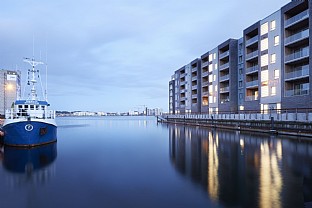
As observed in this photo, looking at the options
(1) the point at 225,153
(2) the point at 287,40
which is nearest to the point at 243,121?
(2) the point at 287,40

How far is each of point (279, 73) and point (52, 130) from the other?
35.9 metres

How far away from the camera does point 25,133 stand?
20.8m

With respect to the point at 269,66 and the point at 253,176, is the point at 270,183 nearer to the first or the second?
the point at 253,176

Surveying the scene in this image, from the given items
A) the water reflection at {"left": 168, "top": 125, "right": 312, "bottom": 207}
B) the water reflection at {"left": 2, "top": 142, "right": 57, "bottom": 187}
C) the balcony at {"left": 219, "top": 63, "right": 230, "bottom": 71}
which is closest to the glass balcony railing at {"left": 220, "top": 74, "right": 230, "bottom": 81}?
the balcony at {"left": 219, "top": 63, "right": 230, "bottom": 71}

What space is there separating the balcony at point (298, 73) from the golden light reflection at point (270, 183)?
84.4ft

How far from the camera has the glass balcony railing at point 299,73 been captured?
35.1m

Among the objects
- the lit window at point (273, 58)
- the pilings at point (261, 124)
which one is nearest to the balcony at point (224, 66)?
the pilings at point (261, 124)

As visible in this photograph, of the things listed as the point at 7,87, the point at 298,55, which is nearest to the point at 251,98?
the point at 298,55

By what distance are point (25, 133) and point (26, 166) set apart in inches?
301

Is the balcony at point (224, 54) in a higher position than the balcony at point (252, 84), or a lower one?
higher

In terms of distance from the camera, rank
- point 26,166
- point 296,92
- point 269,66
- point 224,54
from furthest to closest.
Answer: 1. point 224,54
2. point 269,66
3. point 296,92
4. point 26,166

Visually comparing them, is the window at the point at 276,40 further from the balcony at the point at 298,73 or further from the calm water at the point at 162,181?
the calm water at the point at 162,181

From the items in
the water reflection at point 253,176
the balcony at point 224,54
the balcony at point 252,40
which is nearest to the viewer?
the water reflection at point 253,176

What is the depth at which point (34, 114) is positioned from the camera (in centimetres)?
2414
